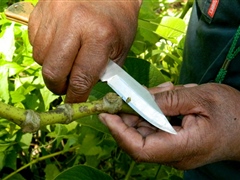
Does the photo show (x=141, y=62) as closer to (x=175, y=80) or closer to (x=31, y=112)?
(x=175, y=80)

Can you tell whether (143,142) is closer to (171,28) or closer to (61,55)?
(61,55)

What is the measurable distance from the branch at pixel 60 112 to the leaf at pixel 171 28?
2.06 feet

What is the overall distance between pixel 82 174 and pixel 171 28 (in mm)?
545

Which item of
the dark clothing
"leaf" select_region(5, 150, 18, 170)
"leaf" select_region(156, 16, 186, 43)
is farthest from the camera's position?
"leaf" select_region(156, 16, 186, 43)

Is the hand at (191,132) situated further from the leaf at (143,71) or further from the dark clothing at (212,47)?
the leaf at (143,71)

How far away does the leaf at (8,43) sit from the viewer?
1.09 meters

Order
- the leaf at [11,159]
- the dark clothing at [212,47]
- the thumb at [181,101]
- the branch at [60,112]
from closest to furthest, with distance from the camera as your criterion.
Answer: the branch at [60,112] < the thumb at [181,101] < the dark clothing at [212,47] < the leaf at [11,159]

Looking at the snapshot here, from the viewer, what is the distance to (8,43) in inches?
42.9

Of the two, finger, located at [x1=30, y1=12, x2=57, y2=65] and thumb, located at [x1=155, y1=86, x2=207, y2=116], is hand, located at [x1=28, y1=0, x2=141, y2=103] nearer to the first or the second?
finger, located at [x1=30, y1=12, x2=57, y2=65]

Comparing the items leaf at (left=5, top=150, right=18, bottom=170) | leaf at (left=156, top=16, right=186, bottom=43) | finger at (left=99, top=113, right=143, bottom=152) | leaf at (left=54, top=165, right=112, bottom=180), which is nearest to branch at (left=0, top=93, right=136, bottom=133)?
finger at (left=99, top=113, right=143, bottom=152)

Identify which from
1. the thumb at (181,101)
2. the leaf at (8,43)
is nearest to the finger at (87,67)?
the thumb at (181,101)

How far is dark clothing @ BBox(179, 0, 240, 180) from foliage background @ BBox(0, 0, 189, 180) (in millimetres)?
94

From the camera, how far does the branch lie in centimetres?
63

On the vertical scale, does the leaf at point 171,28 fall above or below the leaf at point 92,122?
above
